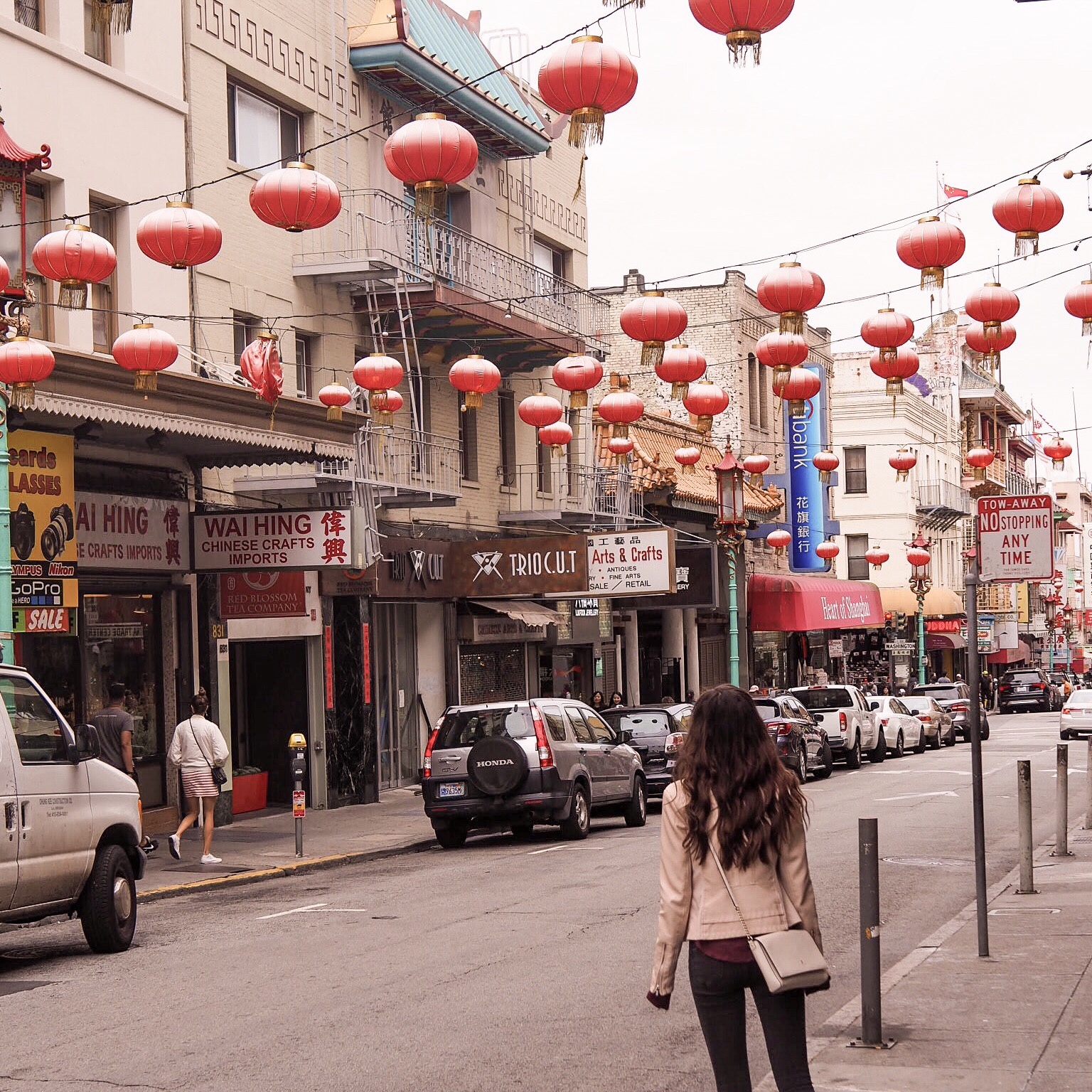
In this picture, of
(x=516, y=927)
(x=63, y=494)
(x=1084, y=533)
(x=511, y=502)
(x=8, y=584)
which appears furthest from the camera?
(x=1084, y=533)

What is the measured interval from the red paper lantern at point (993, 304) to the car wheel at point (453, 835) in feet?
28.5

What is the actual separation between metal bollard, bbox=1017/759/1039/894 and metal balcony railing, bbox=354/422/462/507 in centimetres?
1235

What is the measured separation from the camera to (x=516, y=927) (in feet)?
40.6

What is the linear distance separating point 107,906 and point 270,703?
13.3 metres

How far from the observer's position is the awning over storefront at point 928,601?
206ft

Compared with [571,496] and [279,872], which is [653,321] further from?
[571,496]

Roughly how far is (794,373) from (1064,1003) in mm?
10343

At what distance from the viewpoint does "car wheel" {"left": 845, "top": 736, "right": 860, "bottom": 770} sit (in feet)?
110

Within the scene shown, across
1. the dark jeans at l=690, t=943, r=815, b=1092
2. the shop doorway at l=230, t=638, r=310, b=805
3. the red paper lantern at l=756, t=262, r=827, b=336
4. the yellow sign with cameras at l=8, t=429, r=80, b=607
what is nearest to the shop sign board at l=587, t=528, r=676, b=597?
the shop doorway at l=230, t=638, r=310, b=805

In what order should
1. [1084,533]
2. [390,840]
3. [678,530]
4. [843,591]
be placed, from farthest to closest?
[1084,533] → [843,591] → [678,530] → [390,840]

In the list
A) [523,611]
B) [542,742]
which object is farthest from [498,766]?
[523,611]

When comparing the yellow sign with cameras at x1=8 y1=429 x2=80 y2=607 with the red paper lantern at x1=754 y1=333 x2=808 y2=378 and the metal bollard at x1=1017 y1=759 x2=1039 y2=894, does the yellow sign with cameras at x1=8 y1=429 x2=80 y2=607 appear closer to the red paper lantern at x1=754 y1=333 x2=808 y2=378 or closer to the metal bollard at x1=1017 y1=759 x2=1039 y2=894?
the red paper lantern at x1=754 y1=333 x2=808 y2=378

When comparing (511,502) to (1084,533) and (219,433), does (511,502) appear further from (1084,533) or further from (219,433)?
(1084,533)

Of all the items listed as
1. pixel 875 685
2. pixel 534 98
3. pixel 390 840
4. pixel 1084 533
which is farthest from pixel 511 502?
pixel 1084 533
